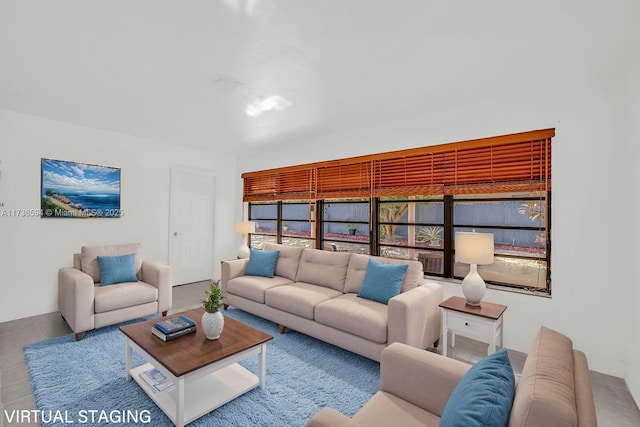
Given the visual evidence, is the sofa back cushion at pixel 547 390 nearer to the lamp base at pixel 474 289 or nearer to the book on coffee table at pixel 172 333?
the lamp base at pixel 474 289

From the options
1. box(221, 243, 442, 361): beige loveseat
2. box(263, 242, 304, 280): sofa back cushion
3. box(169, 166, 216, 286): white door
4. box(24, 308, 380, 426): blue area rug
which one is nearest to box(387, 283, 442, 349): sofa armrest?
box(221, 243, 442, 361): beige loveseat

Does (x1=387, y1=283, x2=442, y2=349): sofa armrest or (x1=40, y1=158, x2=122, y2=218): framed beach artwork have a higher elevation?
(x1=40, y1=158, x2=122, y2=218): framed beach artwork

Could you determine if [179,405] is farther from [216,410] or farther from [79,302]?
[79,302]

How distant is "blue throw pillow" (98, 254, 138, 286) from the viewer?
139 inches

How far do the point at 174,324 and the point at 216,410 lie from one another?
74 cm

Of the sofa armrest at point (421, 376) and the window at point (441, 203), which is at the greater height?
the window at point (441, 203)

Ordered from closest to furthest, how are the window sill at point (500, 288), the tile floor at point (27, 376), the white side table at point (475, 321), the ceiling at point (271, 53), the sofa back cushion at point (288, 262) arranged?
the ceiling at point (271, 53), the tile floor at point (27, 376), the white side table at point (475, 321), the window sill at point (500, 288), the sofa back cushion at point (288, 262)

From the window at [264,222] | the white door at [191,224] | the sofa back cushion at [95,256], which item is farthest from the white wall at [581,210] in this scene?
the white door at [191,224]

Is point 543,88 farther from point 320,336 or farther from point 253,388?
point 253,388

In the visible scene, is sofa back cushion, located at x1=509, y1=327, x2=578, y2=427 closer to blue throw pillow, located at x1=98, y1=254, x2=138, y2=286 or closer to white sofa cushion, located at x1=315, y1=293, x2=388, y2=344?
white sofa cushion, located at x1=315, y1=293, x2=388, y2=344

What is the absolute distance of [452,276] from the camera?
341cm

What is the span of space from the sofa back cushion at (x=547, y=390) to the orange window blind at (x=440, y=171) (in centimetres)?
212

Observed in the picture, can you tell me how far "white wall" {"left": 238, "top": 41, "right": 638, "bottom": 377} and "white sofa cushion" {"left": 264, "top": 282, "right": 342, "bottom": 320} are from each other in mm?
1735

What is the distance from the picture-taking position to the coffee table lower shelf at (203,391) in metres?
1.95
